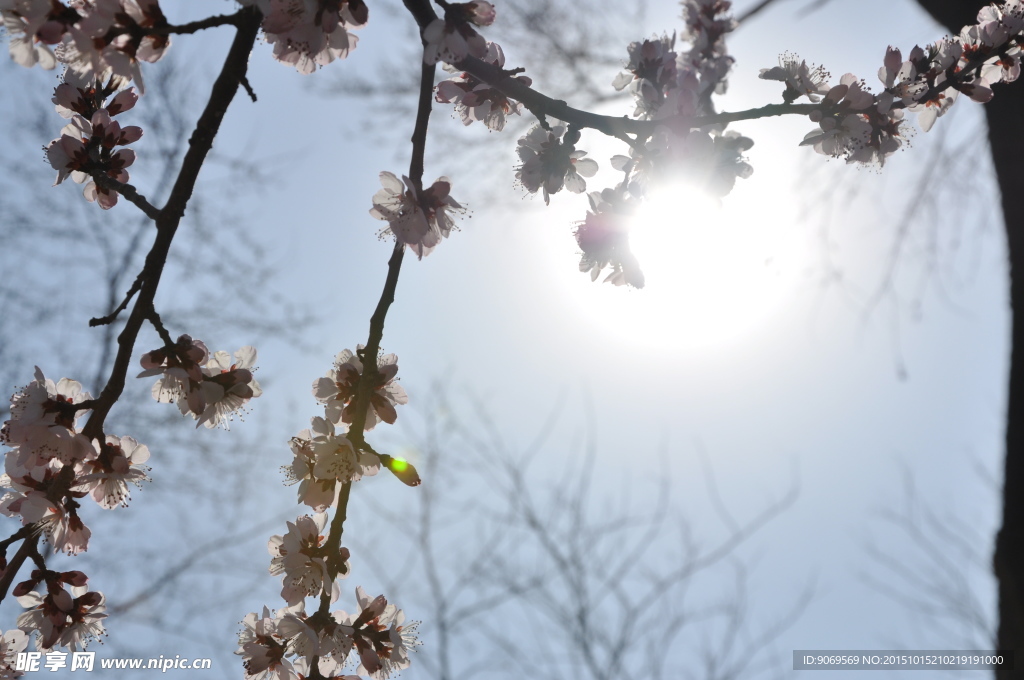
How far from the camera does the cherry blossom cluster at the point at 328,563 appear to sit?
117 cm

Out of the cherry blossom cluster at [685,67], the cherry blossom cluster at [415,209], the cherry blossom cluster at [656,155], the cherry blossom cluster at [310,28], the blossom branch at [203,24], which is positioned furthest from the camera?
the cherry blossom cluster at [685,67]

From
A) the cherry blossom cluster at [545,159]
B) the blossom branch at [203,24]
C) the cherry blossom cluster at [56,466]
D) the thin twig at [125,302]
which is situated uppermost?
the cherry blossom cluster at [545,159]

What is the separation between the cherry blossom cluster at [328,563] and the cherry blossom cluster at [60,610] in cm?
31

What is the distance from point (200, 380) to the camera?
122 centimetres

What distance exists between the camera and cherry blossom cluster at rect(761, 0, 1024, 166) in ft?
→ 4.71

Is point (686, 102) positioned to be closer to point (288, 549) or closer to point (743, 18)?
point (288, 549)

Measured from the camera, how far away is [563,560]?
5633mm

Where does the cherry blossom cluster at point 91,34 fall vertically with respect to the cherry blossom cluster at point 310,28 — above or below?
below

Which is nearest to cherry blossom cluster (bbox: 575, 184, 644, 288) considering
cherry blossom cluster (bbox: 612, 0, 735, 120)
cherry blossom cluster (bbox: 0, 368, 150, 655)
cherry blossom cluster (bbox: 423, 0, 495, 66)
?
cherry blossom cluster (bbox: 612, 0, 735, 120)

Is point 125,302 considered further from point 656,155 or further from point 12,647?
point 656,155

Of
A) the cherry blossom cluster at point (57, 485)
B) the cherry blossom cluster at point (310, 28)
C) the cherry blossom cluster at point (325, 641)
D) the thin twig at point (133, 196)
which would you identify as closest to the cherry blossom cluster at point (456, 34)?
the cherry blossom cluster at point (310, 28)

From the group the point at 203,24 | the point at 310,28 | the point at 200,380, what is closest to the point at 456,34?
the point at 310,28

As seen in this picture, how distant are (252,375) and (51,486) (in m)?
0.38

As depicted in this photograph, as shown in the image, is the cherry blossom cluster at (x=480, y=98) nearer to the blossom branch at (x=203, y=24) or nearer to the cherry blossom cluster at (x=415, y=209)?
the cherry blossom cluster at (x=415, y=209)
